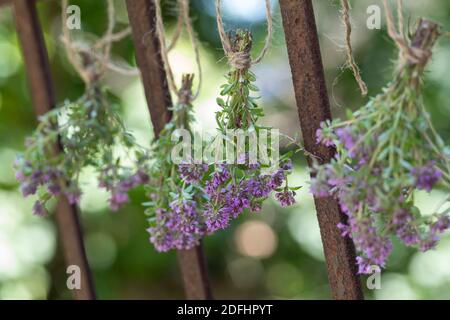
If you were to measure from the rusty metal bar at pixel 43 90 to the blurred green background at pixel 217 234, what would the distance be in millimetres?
1189

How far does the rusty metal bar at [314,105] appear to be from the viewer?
0.84 m

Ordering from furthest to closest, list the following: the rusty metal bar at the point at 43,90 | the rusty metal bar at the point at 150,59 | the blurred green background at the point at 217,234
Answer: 1. the blurred green background at the point at 217,234
2. the rusty metal bar at the point at 43,90
3. the rusty metal bar at the point at 150,59

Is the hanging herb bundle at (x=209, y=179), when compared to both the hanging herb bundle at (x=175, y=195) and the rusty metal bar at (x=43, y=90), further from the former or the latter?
the rusty metal bar at (x=43, y=90)

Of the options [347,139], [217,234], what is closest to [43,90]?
[347,139]

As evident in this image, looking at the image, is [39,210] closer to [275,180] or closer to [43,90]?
[275,180]

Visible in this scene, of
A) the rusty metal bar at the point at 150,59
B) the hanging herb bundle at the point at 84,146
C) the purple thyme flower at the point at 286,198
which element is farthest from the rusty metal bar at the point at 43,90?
the purple thyme flower at the point at 286,198

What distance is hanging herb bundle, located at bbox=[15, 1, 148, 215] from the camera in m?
0.74

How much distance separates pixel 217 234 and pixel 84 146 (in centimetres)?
194

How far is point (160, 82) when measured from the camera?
40.1 inches

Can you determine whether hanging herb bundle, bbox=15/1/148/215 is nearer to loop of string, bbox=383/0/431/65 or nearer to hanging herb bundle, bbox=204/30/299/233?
hanging herb bundle, bbox=204/30/299/233

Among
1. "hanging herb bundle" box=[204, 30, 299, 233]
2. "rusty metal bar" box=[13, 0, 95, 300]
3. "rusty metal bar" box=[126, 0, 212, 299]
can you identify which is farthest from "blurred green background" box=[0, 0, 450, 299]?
"hanging herb bundle" box=[204, 30, 299, 233]

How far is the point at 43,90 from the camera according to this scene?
1.20 meters
